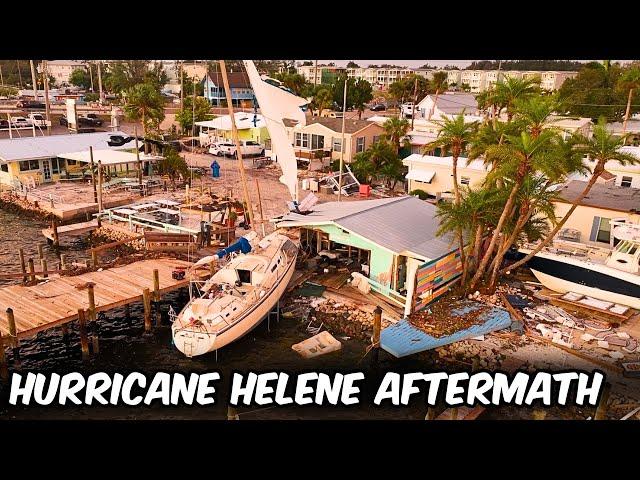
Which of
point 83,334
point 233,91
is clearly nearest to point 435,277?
point 83,334

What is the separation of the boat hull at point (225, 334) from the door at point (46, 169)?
32.0 meters

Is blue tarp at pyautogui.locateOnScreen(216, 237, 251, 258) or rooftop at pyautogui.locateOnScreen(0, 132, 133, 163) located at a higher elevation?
rooftop at pyautogui.locateOnScreen(0, 132, 133, 163)

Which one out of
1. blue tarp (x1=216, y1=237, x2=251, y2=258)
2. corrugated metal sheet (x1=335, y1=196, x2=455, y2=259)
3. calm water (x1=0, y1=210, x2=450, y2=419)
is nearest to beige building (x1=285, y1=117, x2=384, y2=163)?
corrugated metal sheet (x1=335, y1=196, x2=455, y2=259)

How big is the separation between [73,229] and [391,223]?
21465 millimetres

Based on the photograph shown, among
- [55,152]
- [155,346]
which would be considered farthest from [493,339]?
[55,152]

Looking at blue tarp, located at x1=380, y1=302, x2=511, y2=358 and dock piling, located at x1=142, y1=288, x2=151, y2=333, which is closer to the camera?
blue tarp, located at x1=380, y1=302, x2=511, y2=358

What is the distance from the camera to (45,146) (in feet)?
154

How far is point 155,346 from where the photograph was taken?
22781mm

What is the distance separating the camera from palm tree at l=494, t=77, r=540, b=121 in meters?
29.9

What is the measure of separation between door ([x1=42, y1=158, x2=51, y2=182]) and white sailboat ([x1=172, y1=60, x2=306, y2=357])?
2750 centimetres

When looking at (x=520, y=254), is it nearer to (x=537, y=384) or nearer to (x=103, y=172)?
(x=537, y=384)

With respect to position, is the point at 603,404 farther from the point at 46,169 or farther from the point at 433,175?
the point at 46,169

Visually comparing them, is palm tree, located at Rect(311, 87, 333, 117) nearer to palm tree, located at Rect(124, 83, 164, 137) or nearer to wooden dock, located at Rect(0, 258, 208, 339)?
palm tree, located at Rect(124, 83, 164, 137)

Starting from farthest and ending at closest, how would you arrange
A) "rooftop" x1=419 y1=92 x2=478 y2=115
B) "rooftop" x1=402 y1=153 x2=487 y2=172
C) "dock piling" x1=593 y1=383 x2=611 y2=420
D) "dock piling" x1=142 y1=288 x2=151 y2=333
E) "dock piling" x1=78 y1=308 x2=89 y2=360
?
"rooftop" x1=419 y1=92 x2=478 y2=115 < "rooftop" x1=402 y1=153 x2=487 y2=172 < "dock piling" x1=142 y1=288 x2=151 y2=333 < "dock piling" x1=78 y1=308 x2=89 y2=360 < "dock piling" x1=593 y1=383 x2=611 y2=420
